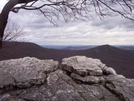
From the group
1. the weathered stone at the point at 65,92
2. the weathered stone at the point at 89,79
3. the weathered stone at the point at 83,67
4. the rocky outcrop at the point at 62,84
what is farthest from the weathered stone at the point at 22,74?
the weathered stone at the point at 89,79

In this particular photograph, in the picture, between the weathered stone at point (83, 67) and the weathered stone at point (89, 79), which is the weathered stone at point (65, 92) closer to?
the weathered stone at point (89, 79)

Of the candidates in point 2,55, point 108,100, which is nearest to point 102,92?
point 108,100

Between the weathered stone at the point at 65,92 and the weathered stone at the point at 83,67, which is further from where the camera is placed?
the weathered stone at the point at 83,67

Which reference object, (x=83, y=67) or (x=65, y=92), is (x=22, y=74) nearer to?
(x=65, y=92)

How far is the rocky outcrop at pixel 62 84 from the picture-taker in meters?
3.10

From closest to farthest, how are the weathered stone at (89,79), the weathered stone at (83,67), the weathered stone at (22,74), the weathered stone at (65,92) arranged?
1. the weathered stone at (65,92)
2. the weathered stone at (22,74)
3. the weathered stone at (89,79)
4. the weathered stone at (83,67)

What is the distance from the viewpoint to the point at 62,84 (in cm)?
371

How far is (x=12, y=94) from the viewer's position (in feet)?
10.5

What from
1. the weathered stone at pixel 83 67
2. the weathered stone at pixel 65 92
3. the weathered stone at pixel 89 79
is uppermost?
the weathered stone at pixel 83 67

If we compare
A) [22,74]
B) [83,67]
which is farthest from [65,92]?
[22,74]

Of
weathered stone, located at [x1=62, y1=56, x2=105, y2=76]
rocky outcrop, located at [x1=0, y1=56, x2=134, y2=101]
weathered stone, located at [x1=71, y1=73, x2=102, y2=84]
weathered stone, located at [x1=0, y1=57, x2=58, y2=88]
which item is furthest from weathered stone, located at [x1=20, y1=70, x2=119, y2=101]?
weathered stone, located at [x1=62, y1=56, x2=105, y2=76]

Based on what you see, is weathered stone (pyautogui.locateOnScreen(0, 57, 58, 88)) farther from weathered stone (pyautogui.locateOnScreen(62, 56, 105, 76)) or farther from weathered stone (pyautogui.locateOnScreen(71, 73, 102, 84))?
weathered stone (pyautogui.locateOnScreen(71, 73, 102, 84))

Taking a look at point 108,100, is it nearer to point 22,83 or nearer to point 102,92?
point 102,92

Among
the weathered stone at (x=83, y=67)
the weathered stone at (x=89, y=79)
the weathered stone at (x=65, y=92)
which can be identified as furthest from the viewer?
the weathered stone at (x=83, y=67)
